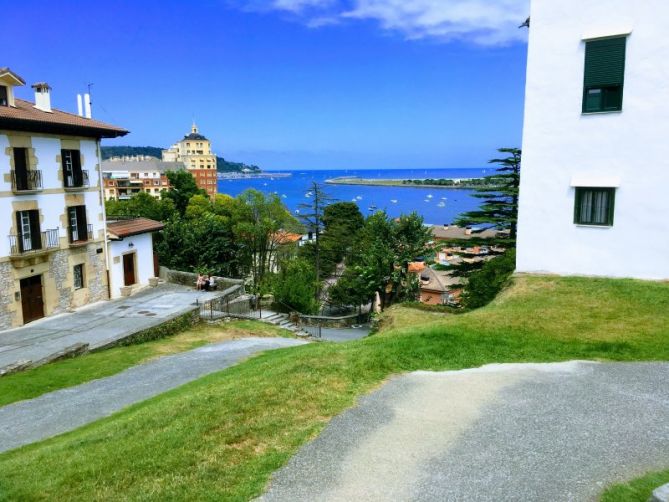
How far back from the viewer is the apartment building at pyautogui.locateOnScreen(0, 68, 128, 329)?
2198 cm

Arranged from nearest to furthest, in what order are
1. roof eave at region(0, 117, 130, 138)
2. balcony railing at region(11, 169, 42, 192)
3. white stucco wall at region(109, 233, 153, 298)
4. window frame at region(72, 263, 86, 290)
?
roof eave at region(0, 117, 130, 138)
balcony railing at region(11, 169, 42, 192)
window frame at region(72, 263, 86, 290)
white stucco wall at region(109, 233, 153, 298)

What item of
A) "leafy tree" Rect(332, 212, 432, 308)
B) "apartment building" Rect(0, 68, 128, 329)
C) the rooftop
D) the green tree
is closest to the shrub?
"leafy tree" Rect(332, 212, 432, 308)

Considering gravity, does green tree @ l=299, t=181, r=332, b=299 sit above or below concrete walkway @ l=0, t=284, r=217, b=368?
above

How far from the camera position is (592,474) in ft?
19.4

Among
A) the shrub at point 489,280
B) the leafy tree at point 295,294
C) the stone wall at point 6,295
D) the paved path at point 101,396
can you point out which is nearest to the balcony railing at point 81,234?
the stone wall at point 6,295

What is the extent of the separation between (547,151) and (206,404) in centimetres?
1153

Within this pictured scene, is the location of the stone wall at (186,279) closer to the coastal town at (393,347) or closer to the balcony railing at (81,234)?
the coastal town at (393,347)

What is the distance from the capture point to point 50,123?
2300 cm

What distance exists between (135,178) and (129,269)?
5690 inches

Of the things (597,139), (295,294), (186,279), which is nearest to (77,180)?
(186,279)

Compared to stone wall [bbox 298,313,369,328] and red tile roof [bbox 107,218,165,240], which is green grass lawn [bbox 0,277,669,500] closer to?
red tile roof [bbox 107,218,165,240]

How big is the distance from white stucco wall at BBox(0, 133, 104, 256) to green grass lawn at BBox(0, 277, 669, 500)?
13876mm

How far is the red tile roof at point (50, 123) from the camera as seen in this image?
70.7ft

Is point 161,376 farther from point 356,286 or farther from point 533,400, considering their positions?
point 356,286
